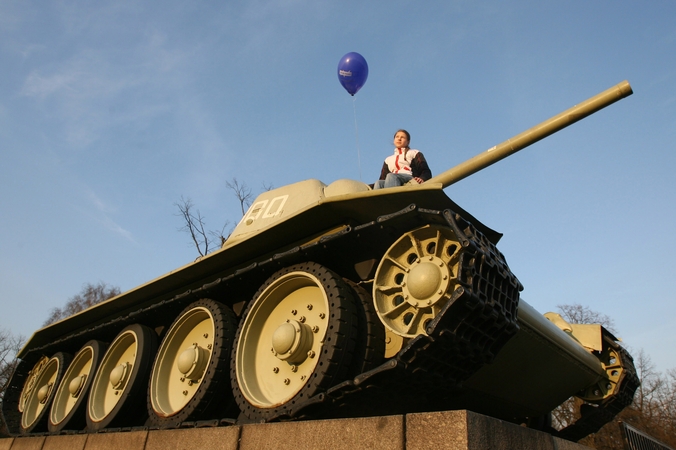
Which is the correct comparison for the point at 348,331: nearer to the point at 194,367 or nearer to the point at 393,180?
the point at 393,180

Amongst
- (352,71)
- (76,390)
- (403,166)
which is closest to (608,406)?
(403,166)

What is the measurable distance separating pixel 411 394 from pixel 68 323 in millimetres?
6897

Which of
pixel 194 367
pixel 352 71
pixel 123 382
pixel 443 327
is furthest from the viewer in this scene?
pixel 352 71

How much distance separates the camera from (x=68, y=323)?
9.09 metres

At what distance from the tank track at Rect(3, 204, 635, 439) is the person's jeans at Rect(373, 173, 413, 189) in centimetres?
88

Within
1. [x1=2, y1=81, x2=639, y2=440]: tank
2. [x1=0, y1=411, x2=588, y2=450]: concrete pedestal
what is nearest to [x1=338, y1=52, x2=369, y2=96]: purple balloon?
[x1=2, y1=81, x2=639, y2=440]: tank

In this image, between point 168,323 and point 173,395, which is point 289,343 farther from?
point 168,323

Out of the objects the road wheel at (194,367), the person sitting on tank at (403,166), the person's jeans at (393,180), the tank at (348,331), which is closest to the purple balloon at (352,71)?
the tank at (348,331)

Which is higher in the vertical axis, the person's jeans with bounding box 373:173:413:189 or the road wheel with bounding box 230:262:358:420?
the person's jeans with bounding box 373:173:413:189

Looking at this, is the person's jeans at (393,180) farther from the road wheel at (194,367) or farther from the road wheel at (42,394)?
the road wheel at (42,394)

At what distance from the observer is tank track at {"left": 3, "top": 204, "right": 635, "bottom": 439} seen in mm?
3861

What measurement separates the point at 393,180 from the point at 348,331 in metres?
1.89

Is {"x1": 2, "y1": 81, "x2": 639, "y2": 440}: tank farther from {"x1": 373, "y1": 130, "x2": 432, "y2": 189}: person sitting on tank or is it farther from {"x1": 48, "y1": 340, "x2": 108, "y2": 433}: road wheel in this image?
{"x1": 373, "y1": 130, "x2": 432, "y2": 189}: person sitting on tank

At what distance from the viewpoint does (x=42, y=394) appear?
30.5 ft
